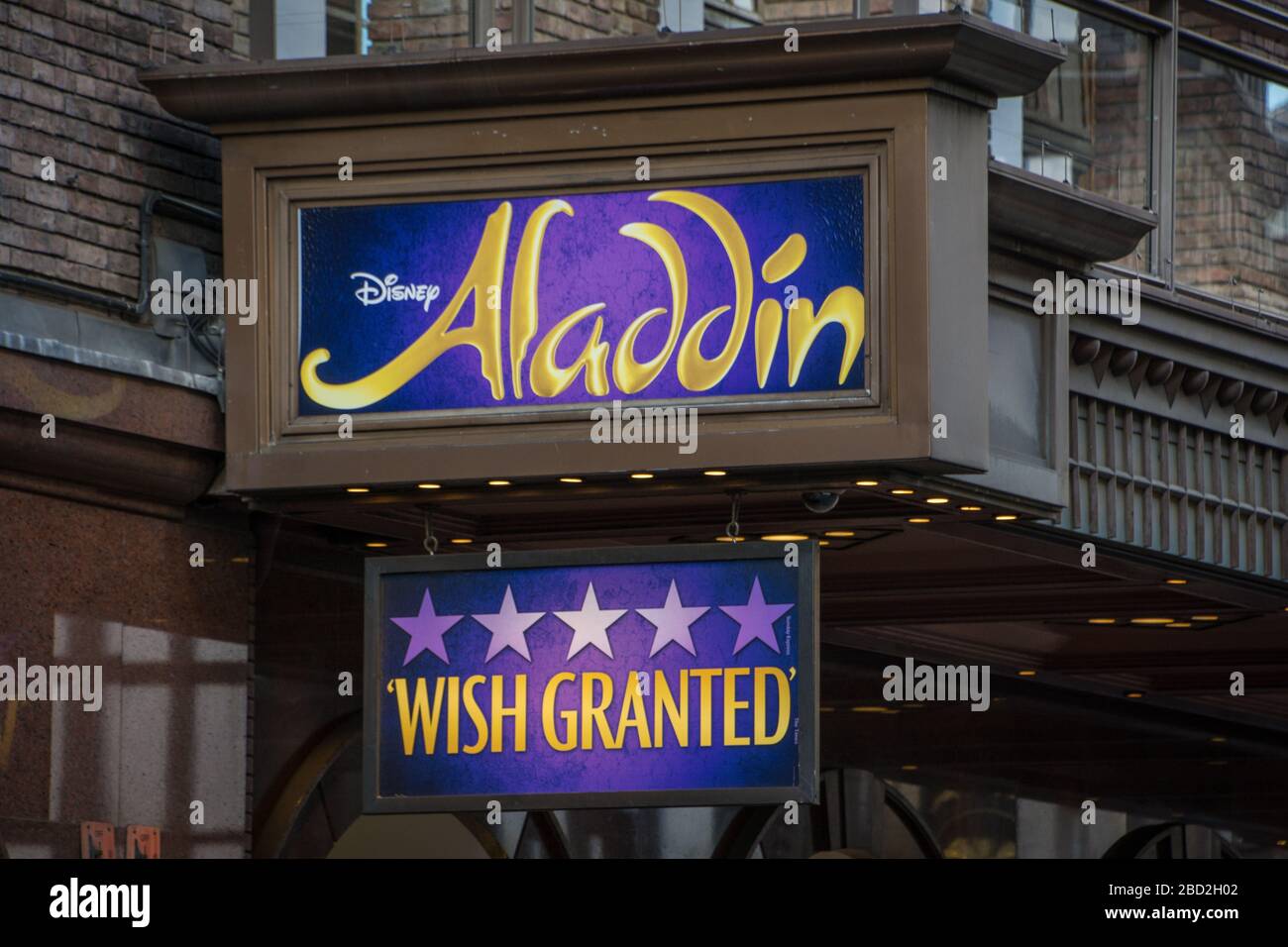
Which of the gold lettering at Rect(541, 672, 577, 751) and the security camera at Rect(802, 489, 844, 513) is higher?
the security camera at Rect(802, 489, 844, 513)

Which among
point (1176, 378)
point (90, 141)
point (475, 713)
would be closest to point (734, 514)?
point (475, 713)

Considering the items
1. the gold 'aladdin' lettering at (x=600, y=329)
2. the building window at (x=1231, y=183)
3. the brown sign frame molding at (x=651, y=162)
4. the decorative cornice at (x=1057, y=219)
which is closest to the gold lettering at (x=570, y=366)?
the gold 'aladdin' lettering at (x=600, y=329)

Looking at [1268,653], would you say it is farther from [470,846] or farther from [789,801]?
[789,801]

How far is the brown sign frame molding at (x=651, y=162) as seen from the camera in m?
11.2

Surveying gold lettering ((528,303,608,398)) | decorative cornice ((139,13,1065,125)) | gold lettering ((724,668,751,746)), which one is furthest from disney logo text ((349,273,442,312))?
gold lettering ((724,668,751,746))

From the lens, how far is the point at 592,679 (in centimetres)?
1143

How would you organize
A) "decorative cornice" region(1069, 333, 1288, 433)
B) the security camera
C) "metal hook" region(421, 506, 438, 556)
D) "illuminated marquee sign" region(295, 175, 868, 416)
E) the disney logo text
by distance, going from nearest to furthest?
"illuminated marquee sign" region(295, 175, 868, 416) < the security camera < the disney logo text < "metal hook" region(421, 506, 438, 556) < "decorative cornice" region(1069, 333, 1288, 433)

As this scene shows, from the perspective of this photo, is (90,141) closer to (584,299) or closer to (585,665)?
(584,299)

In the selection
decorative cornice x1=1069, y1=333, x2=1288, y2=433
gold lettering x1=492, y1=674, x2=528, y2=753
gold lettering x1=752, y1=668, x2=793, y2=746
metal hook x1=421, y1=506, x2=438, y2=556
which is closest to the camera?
gold lettering x1=752, y1=668, x2=793, y2=746

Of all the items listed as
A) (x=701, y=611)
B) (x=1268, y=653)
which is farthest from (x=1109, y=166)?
(x=1268, y=653)

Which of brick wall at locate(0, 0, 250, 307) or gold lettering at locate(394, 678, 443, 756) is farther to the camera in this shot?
brick wall at locate(0, 0, 250, 307)

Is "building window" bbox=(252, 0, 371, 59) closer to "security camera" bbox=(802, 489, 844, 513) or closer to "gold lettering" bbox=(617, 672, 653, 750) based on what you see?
"security camera" bbox=(802, 489, 844, 513)

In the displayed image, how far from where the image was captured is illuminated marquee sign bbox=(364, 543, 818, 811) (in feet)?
36.6

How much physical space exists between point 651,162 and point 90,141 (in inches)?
92.0
